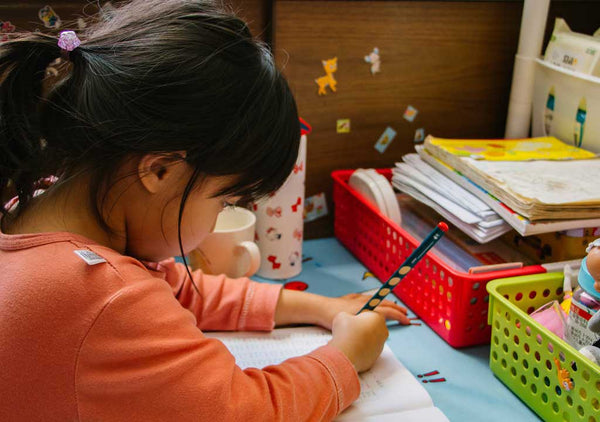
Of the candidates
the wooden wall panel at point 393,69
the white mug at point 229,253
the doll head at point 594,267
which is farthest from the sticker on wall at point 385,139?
the doll head at point 594,267

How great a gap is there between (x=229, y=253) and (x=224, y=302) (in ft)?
0.35

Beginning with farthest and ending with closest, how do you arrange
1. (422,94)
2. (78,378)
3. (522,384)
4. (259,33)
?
(422,94) < (259,33) < (522,384) < (78,378)

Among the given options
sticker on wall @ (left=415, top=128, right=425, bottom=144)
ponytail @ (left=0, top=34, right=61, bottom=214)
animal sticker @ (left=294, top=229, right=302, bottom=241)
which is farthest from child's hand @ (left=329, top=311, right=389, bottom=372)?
sticker on wall @ (left=415, top=128, right=425, bottom=144)

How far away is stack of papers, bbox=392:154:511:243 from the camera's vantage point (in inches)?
32.3

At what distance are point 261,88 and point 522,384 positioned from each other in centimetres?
43

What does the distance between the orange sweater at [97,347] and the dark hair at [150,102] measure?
7 cm

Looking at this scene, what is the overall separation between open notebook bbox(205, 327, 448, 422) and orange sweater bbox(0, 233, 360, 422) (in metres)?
0.14

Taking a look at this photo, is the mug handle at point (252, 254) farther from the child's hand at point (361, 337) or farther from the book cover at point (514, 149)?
the book cover at point (514, 149)

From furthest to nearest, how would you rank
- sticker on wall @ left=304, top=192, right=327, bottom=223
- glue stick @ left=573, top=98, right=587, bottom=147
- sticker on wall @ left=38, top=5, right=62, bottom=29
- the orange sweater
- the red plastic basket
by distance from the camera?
sticker on wall @ left=304, top=192, right=327, bottom=223, glue stick @ left=573, top=98, right=587, bottom=147, sticker on wall @ left=38, top=5, right=62, bottom=29, the red plastic basket, the orange sweater

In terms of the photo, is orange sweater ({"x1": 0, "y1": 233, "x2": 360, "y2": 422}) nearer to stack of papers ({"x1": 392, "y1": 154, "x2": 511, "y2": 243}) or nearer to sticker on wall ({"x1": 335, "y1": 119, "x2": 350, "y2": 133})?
stack of papers ({"x1": 392, "y1": 154, "x2": 511, "y2": 243})

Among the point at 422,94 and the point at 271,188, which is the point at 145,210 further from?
the point at 422,94

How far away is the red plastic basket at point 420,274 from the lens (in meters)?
0.78

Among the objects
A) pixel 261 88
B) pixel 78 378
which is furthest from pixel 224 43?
pixel 78 378

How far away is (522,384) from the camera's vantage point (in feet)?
2.31
